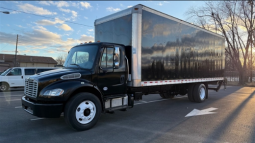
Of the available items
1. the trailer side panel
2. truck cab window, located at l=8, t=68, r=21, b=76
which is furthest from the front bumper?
truck cab window, located at l=8, t=68, r=21, b=76

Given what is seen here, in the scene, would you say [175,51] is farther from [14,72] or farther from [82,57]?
[14,72]

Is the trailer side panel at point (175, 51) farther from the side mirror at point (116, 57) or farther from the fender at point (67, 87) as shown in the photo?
the fender at point (67, 87)

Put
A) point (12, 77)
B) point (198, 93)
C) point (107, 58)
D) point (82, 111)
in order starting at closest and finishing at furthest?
point (82, 111)
point (107, 58)
point (198, 93)
point (12, 77)

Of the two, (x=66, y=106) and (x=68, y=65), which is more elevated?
(x=68, y=65)

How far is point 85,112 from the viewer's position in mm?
4828

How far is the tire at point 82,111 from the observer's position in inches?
179

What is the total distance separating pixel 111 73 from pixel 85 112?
137 centimetres

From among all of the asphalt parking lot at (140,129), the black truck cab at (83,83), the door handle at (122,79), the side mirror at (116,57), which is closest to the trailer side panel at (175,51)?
the door handle at (122,79)

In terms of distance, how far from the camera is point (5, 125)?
521 centimetres

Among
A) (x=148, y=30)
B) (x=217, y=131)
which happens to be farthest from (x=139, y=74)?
(x=217, y=131)

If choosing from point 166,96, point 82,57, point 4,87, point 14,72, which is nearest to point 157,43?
point 82,57

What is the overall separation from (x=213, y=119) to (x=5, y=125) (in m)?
6.46

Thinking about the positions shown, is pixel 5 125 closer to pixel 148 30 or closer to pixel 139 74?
pixel 139 74

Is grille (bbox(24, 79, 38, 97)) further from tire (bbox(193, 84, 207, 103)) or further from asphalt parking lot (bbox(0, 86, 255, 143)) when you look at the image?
tire (bbox(193, 84, 207, 103))
